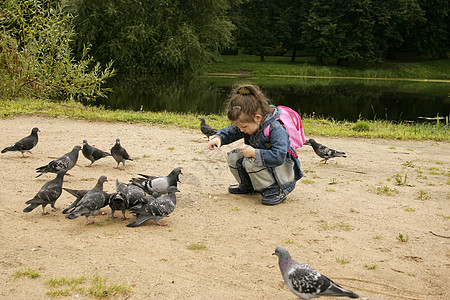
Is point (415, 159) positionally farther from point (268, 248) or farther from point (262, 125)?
point (268, 248)

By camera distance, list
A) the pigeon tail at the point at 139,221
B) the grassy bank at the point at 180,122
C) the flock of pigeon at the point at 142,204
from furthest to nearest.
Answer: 1. the grassy bank at the point at 180,122
2. the pigeon tail at the point at 139,221
3. the flock of pigeon at the point at 142,204

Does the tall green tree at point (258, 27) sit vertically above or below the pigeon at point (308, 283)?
above

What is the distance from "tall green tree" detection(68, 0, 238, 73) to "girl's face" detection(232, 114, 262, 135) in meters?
Result: 26.1

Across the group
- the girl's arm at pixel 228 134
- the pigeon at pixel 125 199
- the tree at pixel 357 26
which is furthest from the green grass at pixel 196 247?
the tree at pixel 357 26

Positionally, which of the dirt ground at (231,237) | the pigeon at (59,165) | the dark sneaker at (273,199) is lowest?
the dirt ground at (231,237)

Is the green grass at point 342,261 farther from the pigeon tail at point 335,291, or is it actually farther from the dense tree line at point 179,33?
the dense tree line at point 179,33

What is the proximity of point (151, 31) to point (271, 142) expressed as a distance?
92.3ft

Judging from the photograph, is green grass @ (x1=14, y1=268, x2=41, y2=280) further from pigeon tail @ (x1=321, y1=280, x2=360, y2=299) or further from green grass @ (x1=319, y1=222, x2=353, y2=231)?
green grass @ (x1=319, y1=222, x2=353, y2=231)

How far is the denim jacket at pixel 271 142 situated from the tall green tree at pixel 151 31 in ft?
85.3

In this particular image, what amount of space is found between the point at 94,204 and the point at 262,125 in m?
2.25

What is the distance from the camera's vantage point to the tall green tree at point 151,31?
102 ft

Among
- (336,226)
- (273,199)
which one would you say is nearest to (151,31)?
(273,199)

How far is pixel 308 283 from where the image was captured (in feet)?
11.4

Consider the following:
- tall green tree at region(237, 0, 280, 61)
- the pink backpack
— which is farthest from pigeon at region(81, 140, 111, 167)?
tall green tree at region(237, 0, 280, 61)
